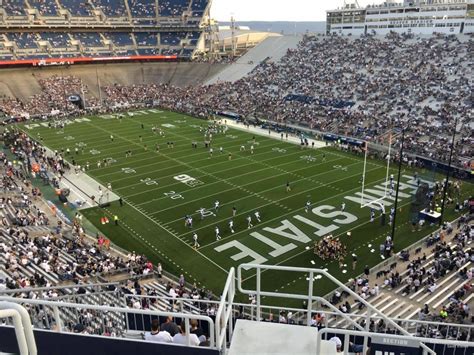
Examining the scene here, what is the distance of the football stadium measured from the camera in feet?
22.1

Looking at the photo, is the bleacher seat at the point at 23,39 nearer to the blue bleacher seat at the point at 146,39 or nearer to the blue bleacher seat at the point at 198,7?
the blue bleacher seat at the point at 146,39

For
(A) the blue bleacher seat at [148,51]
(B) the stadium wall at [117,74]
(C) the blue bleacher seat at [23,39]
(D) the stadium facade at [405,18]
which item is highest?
(D) the stadium facade at [405,18]

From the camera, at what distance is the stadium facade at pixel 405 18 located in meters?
57.8

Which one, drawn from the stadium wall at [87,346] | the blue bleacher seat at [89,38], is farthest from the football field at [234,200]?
the blue bleacher seat at [89,38]

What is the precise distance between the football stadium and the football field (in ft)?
0.57

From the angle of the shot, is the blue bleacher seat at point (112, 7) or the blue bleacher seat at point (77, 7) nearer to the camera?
the blue bleacher seat at point (77, 7)

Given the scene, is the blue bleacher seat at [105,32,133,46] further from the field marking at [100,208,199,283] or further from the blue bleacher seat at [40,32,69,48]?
the field marking at [100,208,199,283]

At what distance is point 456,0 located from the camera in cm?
6500

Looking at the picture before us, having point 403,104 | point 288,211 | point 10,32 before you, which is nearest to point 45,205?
point 288,211

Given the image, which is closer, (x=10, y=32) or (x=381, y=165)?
(x=381, y=165)

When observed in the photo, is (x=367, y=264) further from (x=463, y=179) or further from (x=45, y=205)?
(x=45, y=205)

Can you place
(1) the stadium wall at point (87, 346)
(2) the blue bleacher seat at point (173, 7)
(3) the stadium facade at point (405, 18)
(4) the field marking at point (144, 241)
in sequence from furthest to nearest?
(2) the blue bleacher seat at point (173, 7)
(3) the stadium facade at point (405, 18)
(4) the field marking at point (144, 241)
(1) the stadium wall at point (87, 346)

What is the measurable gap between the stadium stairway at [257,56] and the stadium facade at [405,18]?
8128 millimetres

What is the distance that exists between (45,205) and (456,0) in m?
67.5
